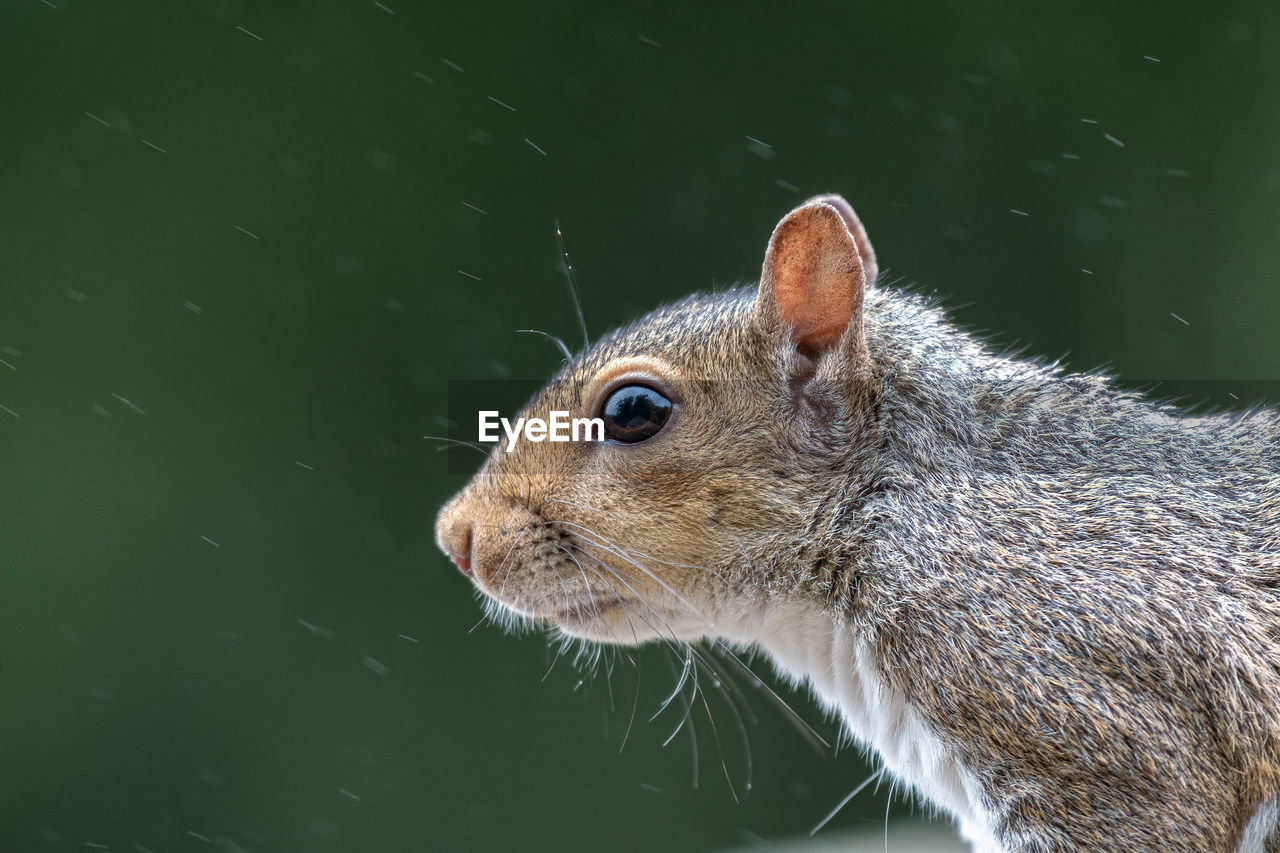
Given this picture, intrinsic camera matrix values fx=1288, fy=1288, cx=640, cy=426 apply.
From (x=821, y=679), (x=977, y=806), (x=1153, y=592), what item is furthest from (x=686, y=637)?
(x=1153, y=592)

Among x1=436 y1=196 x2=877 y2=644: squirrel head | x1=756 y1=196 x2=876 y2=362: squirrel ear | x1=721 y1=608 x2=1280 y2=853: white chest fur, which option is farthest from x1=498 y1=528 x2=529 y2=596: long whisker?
x1=756 y1=196 x2=876 y2=362: squirrel ear

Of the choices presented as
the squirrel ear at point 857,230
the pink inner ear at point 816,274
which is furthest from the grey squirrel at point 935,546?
the squirrel ear at point 857,230

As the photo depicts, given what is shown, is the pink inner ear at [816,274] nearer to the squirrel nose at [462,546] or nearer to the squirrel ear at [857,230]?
the squirrel ear at [857,230]

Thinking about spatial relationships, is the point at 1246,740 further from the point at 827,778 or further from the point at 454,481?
the point at 454,481

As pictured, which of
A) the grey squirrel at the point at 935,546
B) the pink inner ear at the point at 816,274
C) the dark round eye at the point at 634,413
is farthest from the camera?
the dark round eye at the point at 634,413

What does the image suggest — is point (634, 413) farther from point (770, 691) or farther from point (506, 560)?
point (770, 691)

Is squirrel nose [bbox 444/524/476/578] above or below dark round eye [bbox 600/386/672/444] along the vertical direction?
below

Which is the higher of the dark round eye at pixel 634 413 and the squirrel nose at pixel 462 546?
the dark round eye at pixel 634 413

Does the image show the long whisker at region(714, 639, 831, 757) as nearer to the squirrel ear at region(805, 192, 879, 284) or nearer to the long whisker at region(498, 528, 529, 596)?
the long whisker at region(498, 528, 529, 596)
